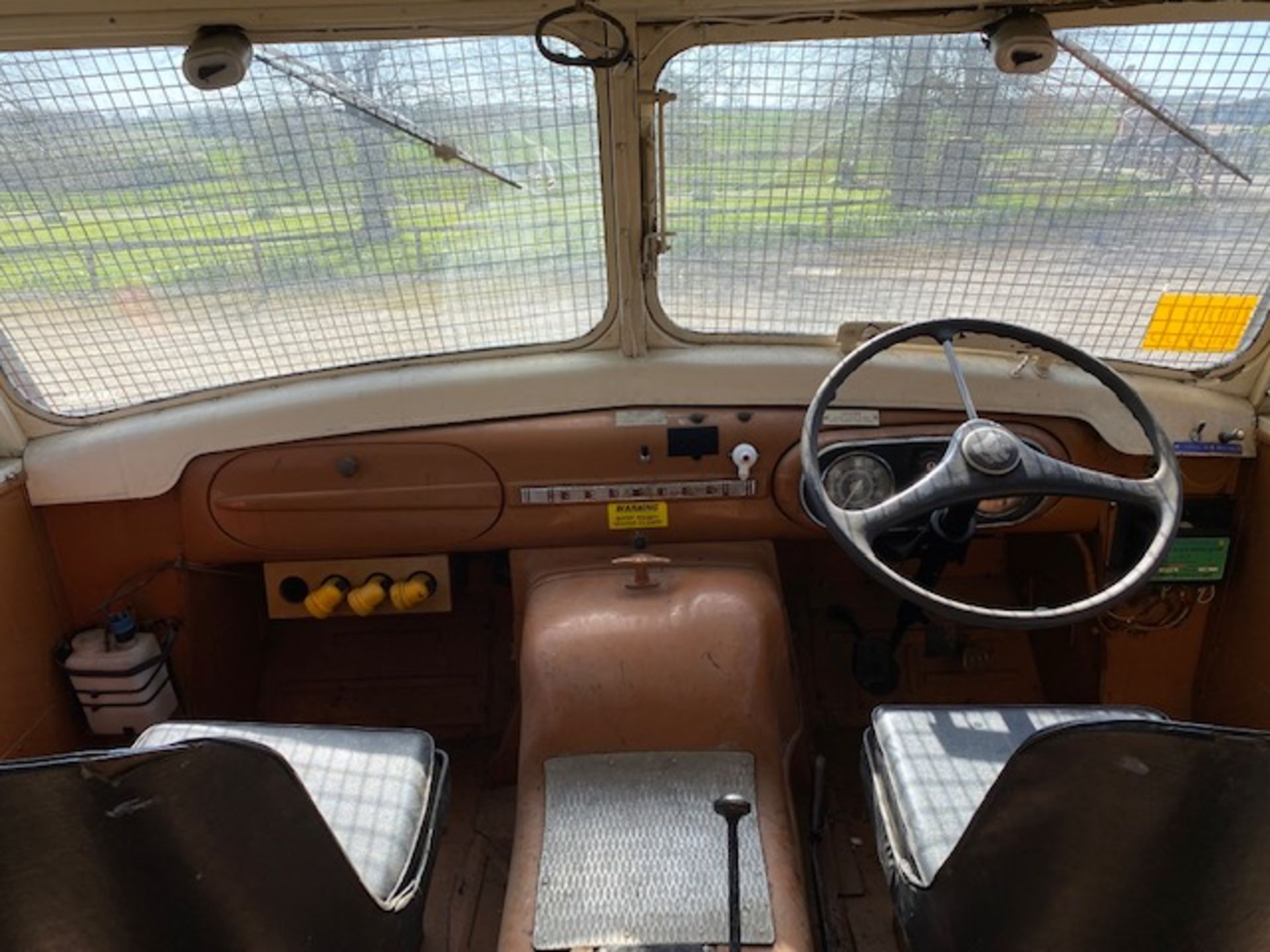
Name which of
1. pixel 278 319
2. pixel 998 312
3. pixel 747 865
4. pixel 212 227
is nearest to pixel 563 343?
pixel 278 319

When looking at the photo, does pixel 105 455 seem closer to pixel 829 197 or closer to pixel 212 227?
pixel 212 227

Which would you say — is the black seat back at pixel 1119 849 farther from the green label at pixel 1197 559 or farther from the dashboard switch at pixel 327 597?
the dashboard switch at pixel 327 597

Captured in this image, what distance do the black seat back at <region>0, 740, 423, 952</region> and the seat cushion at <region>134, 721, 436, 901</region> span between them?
164mm

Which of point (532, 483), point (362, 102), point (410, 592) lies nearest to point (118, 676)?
point (410, 592)

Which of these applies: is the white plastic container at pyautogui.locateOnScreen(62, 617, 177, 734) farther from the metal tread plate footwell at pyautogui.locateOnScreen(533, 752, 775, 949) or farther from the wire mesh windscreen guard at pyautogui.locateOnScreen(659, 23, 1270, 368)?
the wire mesh windscreen guard at pyautogui.locateOnScreen(659, 23, 1270, 368)

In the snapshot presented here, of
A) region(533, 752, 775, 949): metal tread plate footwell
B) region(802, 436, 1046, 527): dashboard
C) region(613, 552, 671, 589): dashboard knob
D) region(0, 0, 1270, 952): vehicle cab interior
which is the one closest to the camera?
region(0, 0, 1270, 952): vehicle cab interior

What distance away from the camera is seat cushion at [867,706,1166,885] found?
1520mm

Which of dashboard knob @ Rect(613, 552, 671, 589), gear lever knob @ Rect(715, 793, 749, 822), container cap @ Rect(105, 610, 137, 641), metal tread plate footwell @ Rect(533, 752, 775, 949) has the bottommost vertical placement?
metal tread plate footwell @ Rect(533, 752, 775, 949)

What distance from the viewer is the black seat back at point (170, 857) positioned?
Answer: 3.49 ft

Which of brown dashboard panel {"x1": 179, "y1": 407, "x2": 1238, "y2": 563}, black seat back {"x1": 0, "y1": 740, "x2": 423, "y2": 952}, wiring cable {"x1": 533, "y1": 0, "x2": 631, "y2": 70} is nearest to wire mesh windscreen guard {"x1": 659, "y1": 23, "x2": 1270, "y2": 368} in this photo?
wiring cable {"x1": 533, "y1": 0, "x2": 631, "y2": 70}

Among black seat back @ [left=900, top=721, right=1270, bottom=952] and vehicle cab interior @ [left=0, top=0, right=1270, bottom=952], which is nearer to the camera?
black seat back @ [left=900, top=721, right=1270, bottom=952]

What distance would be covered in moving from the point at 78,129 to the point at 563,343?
0.97m

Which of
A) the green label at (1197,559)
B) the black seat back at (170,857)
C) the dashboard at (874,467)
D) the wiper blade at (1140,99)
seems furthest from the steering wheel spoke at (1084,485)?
the black seat back at (170,857)

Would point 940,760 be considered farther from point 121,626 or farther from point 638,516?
point 121,626
